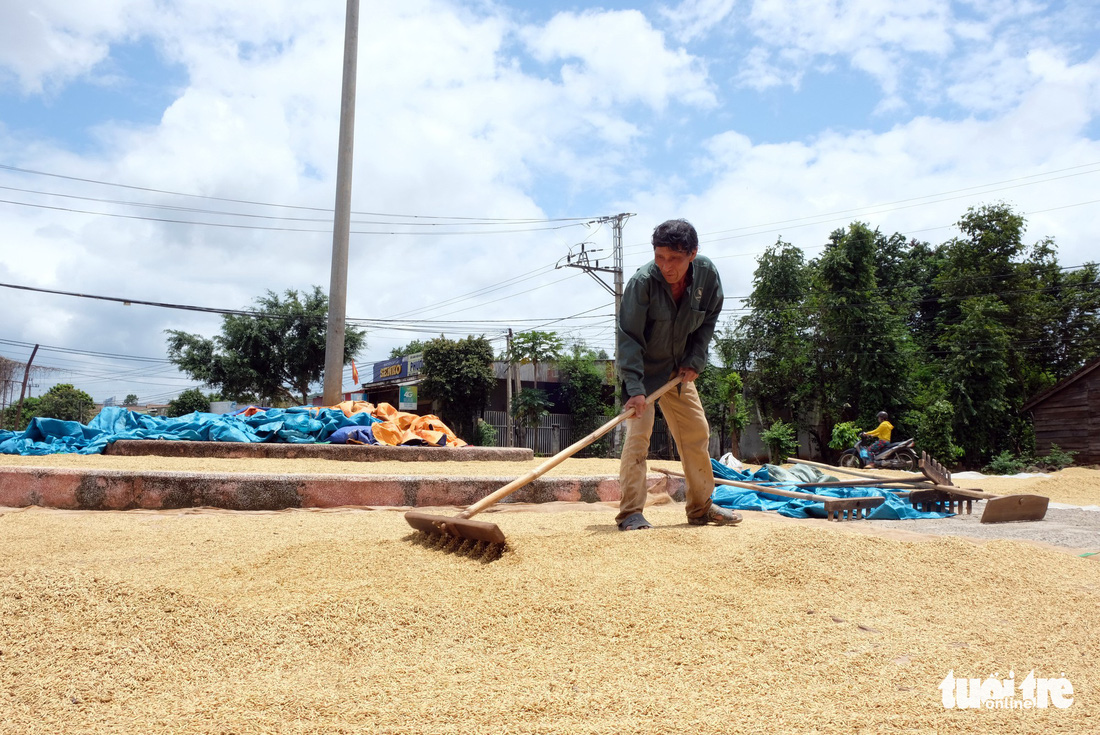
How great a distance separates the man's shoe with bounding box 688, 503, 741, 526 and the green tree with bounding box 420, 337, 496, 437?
19.8 meters

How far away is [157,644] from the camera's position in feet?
6.04

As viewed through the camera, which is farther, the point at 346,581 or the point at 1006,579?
the point at 1006,579

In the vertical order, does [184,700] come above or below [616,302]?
below

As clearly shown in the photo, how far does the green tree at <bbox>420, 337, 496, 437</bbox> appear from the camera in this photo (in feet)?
76.1

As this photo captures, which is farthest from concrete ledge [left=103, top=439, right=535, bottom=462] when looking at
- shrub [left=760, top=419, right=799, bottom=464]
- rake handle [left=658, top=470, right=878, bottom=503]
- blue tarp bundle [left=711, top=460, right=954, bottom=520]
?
shrub [left=760, top=419, right=799, bottom=464]

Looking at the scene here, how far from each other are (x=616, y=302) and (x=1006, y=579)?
20507 millimetres

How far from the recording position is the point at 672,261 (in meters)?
3.36

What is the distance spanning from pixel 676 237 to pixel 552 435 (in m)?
20.7

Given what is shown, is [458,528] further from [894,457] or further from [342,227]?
[894,457]

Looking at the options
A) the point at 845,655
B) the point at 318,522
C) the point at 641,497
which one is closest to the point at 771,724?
the point at 845,655

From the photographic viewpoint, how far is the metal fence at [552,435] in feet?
75.8

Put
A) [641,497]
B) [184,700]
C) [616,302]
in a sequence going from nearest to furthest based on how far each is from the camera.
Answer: [184,700] → [641,497] → [616,302]

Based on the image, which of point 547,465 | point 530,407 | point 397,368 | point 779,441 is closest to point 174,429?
point 547,465

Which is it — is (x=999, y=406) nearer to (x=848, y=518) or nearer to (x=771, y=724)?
(x=848, y=518)
